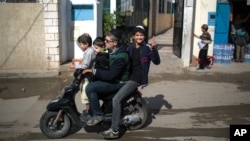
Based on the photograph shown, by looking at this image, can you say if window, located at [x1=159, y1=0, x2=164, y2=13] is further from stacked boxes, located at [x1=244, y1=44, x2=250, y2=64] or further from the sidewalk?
stacked boxes, located at [x1=244, y1=44, x2=250, y2=64]

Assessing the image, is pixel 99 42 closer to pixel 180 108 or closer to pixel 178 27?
pixel 180 108

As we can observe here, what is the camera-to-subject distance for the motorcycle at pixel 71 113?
482cm

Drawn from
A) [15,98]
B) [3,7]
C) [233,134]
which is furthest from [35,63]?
[233,134]

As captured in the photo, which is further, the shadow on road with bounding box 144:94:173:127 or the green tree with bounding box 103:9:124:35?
the green tree with bounding box 103:9:124:35

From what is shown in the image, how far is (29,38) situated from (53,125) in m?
5.27

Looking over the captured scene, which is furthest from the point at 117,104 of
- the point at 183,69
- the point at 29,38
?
the point at 29,38

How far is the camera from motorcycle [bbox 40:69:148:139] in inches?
190

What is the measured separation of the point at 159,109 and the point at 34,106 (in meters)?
2.53

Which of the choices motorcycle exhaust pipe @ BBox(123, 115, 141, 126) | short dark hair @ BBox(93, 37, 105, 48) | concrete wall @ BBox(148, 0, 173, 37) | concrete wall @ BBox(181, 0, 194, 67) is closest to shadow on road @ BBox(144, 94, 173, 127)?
motorcycle exhaust pipe @ BBox(123, 115, 141, 126)

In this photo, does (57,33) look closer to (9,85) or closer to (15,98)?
(9,85)

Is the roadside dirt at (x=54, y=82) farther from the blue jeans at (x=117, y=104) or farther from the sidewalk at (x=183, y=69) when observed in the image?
the blue jeans at (x=117, y=104)

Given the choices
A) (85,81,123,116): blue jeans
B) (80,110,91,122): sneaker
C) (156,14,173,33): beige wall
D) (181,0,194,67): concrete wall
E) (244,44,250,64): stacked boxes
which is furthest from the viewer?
(156,14,173,33): beige wall

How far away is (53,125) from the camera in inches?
193

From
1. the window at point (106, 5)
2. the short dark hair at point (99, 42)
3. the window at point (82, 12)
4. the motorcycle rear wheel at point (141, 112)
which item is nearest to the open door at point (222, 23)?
the window at point (82, 12)
